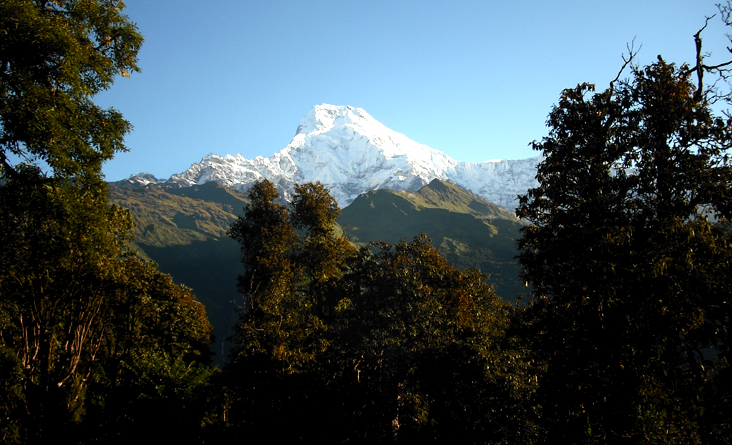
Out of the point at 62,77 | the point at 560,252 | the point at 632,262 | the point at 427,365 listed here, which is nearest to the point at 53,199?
the point at 62,77

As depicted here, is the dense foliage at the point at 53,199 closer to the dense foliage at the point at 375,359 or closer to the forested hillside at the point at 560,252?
the forested hillside at the point at 560,252

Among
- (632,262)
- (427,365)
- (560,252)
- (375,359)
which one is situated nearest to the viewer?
(632,262)

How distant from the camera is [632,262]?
29.5 ft

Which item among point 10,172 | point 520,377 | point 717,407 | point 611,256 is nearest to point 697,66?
point 611,256

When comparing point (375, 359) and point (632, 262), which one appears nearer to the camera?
point (632, 262)

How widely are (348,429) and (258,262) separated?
10607 millimetres

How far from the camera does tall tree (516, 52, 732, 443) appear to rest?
339 inches

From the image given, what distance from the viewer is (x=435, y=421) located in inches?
835

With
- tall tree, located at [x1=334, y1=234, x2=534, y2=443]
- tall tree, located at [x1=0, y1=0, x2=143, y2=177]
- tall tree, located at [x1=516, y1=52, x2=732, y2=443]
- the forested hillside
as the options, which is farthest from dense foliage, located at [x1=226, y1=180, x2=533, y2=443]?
tall tree, located at [x1=0, y1=0, x2=143, y2=177]

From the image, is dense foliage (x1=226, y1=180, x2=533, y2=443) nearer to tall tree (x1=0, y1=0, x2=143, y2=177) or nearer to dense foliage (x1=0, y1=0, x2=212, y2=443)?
dense foliage (x1=0, y1=0, x2=212, y2=443)

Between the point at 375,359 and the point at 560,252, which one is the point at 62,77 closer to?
the point at 560,252

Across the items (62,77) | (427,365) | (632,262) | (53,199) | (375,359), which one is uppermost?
(62,77)

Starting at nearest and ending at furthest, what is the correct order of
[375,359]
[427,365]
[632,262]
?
1. [632,262]
2. [427,365]
3. [375,359]

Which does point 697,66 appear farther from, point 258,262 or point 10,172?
point 258,262
